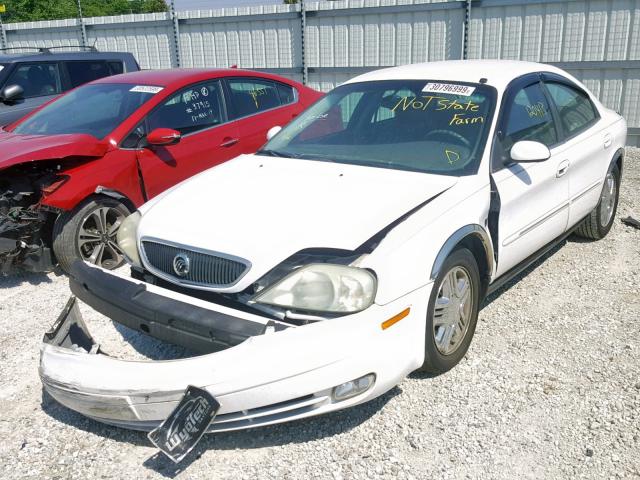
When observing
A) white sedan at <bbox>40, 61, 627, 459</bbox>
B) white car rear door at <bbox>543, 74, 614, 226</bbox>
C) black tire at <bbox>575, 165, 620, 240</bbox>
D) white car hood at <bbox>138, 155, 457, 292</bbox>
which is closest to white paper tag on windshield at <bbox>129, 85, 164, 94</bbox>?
white sedan at <bbox>40, 61, 627, 459</bbox>

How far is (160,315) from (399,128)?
1.91 meters

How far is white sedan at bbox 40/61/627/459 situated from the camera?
2.67 m

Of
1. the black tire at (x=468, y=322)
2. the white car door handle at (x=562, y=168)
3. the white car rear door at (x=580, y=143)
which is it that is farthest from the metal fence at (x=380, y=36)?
the black tire at (x=468, y=322)

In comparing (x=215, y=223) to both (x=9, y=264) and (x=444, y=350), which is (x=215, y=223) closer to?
(x=444, y=350)

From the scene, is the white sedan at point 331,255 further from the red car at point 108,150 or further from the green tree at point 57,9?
the green tree at point 57,9

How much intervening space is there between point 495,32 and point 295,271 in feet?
28.9

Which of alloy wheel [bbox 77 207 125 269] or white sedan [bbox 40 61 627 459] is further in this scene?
alloy wheel [bbox 77 207 125 269]

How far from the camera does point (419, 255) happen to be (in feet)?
9.80

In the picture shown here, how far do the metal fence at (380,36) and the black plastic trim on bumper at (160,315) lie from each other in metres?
8.75

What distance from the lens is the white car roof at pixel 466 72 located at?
4.09 m

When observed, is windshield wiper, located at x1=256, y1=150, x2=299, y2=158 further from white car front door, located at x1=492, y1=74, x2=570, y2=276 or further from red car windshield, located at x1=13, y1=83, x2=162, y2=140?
red car windshield, located at x1=13, y1=83, x2=162, y2=140

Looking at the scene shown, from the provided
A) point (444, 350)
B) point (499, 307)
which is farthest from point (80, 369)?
point (499, 307)

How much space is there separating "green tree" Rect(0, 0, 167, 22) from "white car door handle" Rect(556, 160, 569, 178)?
100.0ft

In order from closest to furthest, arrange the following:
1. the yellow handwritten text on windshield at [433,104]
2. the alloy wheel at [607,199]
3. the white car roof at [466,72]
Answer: the yellow handwritten text on windshield at [433,104] → the white car roof at [466,72] → the alloy wheel at [607,199]
